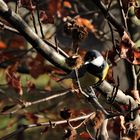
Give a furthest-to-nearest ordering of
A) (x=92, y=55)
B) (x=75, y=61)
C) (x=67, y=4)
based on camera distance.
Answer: (x=67, y=4) → (x=92, y=55) → (x=75, y=61)

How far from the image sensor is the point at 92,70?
5.13ft

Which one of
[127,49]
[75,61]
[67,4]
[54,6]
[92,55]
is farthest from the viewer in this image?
[67,4]

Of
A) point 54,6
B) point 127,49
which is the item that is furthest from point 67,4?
point 127,49

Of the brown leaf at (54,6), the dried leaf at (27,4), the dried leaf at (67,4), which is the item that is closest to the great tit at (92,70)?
the dried leaf at (27,4)

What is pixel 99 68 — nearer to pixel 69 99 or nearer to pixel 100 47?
pixel 69 99

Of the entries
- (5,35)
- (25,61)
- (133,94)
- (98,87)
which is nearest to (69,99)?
(25,61)

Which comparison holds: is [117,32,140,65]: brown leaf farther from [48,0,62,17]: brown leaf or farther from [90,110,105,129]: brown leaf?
[48,0,62,17]: brown leaf

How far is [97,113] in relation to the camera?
165 cm

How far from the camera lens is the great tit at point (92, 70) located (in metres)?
1.54

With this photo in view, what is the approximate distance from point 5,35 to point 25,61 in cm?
109

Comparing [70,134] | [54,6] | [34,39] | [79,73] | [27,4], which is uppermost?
[54,6]

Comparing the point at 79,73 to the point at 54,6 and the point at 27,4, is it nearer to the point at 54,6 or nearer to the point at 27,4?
the point at 27,4

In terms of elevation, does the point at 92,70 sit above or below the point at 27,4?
below

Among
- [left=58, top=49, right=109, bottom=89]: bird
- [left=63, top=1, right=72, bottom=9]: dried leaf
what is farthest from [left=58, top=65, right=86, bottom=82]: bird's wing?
[left=63, top=1, right=72, bottom=9]: dried leaf
